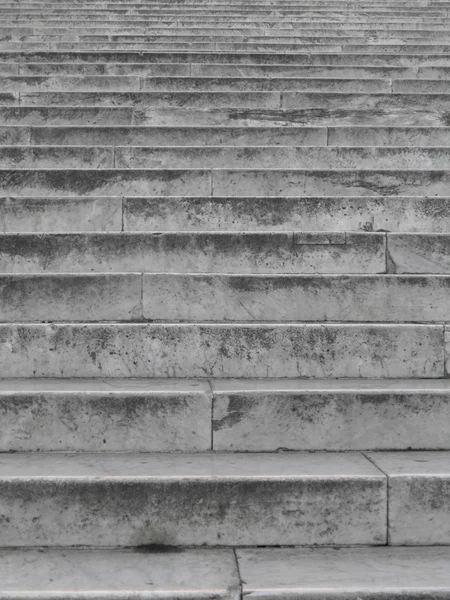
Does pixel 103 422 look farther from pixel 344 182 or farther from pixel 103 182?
pixel 344 182

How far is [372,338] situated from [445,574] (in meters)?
1.22

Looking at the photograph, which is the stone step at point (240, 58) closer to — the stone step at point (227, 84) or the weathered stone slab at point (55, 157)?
the stone step at point (227, 84)

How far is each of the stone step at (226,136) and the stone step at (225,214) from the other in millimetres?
1225

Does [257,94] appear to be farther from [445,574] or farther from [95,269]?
[445,574]

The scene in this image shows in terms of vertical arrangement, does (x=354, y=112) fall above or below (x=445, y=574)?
above

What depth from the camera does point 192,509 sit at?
2.58 metres

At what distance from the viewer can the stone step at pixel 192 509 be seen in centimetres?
256

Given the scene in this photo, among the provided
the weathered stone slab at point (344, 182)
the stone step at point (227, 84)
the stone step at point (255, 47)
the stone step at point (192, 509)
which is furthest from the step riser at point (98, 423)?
the stone step at point (255, 47)

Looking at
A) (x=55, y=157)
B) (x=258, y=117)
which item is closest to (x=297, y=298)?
(x=55, y=157)

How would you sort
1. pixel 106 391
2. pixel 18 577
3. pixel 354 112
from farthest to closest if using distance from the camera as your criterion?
pixel 354 112, pixel 106 391, pixel 18 577

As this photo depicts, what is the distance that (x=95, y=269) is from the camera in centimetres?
391

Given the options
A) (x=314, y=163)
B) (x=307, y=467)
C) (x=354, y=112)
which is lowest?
(x=307, y=467)

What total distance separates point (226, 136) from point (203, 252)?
186 cm

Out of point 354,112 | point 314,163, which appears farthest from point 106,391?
point 354,112
